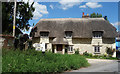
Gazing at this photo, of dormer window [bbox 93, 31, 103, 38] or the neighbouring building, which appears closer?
the neighbouring building

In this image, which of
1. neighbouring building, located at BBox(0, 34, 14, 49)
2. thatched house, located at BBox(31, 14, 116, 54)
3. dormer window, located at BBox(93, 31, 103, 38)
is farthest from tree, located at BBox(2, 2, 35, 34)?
dormer window, located at BBox(93, 31, 103, 38)

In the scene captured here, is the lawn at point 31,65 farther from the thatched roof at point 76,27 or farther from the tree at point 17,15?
the thatched roof at point 76,27

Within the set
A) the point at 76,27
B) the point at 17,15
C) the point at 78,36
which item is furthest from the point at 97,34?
the point at 17,15

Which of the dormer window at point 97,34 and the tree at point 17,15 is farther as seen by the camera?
the dormer window at point 97,34

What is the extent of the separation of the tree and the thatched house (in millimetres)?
6670

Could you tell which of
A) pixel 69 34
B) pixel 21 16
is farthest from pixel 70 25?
pixel 21 16

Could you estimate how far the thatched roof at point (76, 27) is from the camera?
2545cm

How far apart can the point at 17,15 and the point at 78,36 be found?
12223 millimetres

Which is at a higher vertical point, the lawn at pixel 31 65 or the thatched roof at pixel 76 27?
the thatched roof at pixel 76 27

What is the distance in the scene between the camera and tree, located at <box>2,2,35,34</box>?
54.2 ft

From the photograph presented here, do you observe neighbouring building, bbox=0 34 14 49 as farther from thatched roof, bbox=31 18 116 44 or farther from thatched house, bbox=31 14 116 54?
thatched roof, bbox=31 18 116 44

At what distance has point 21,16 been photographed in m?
18.5

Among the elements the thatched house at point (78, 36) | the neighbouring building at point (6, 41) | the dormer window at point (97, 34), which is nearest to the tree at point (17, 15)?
the neighbouring building at point (6, 41)

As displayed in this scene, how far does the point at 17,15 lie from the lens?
18.2 meters
